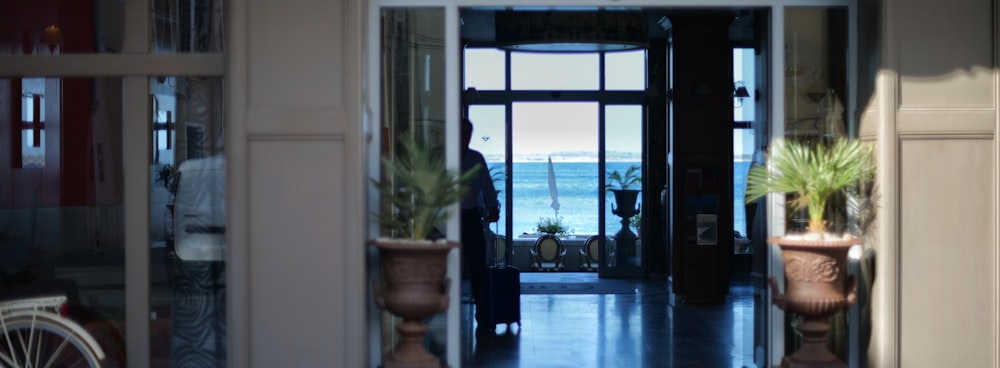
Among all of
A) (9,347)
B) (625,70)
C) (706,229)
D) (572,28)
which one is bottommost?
(9,347)

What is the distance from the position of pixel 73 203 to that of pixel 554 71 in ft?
31.4

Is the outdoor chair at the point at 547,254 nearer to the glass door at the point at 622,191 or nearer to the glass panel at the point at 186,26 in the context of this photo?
the glass door at the point at 622,191

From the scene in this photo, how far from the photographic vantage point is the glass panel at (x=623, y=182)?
12.5 m

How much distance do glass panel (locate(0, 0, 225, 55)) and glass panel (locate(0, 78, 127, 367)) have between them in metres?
0.18

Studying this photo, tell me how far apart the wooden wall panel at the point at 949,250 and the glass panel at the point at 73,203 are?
3.78m

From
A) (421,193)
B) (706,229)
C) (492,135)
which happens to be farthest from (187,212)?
(492,135)

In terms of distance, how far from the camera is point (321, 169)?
4961mm

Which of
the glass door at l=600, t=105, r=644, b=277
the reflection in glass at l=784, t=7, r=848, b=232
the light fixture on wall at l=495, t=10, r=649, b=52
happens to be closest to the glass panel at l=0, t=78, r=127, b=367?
the reflection in glass at l=784, t=7, r=848, b=232

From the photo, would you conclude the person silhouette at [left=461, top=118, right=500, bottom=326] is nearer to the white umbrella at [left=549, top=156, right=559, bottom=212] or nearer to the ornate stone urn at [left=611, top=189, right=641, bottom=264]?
the ornate stone urn at [left=611, top=189, right=641, bottom=264]

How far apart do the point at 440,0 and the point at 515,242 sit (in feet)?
28.6

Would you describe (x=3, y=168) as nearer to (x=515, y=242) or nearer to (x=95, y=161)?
(x=95, y=161)

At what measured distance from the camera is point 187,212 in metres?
5.16

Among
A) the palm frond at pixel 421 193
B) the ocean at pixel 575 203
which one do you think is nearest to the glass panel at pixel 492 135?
the ocean at pixel 575 203

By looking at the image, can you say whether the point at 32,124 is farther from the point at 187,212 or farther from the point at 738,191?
the point at 738,191
